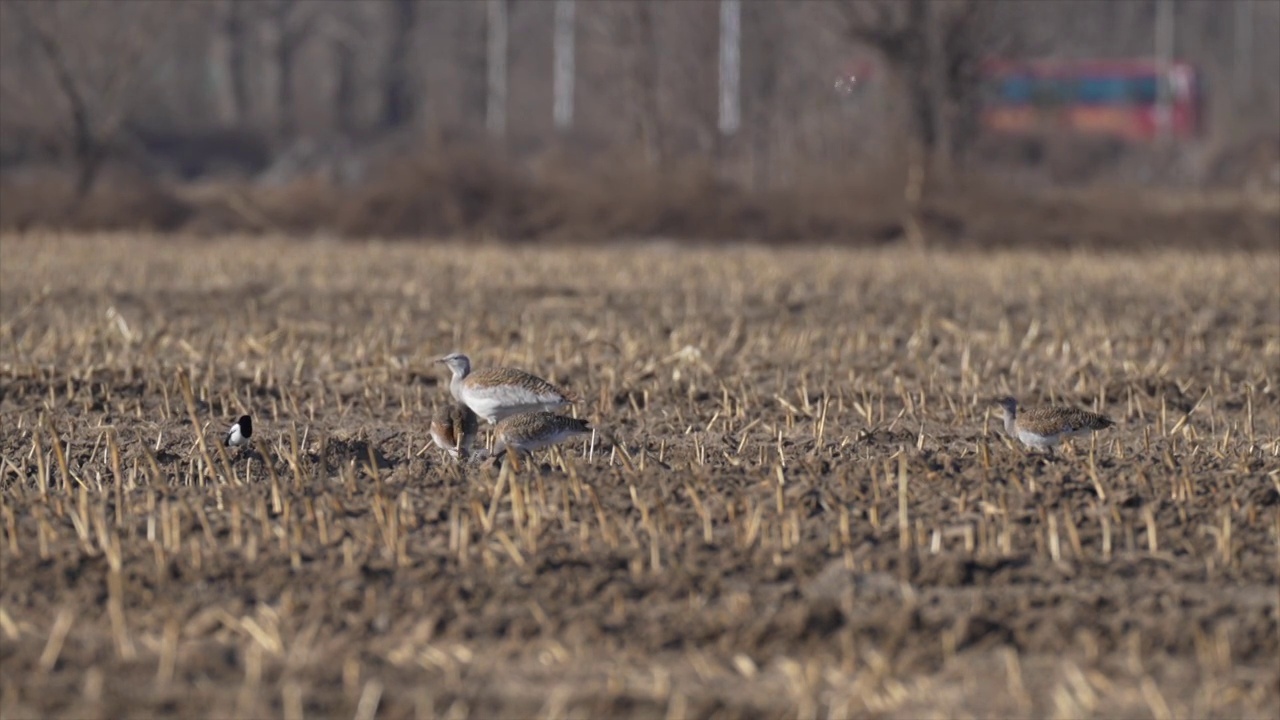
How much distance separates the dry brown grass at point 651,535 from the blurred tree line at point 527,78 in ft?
47.3

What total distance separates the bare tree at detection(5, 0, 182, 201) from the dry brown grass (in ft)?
48.3

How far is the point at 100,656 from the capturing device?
4.95 meters

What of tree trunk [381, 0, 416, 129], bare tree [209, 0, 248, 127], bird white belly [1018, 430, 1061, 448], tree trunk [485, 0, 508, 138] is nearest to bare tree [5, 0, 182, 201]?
tree trunk [485, 0, 508, 138]

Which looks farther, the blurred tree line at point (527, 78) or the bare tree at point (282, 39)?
the bare tree at point (282, 39)

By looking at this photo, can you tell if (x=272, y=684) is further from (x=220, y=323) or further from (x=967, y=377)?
(x=220, y=323)

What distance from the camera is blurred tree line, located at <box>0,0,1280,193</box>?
88.3 ft

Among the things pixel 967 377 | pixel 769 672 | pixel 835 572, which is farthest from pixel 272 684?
pixel 967 377

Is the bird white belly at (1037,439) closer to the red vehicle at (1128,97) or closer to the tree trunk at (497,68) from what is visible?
the tree trunk at (497,68)

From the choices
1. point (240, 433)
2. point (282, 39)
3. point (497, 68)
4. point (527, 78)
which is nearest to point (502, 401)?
point (240, 433)

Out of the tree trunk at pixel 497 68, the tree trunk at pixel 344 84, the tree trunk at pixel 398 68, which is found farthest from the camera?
the tree trunk at pixel 398 68

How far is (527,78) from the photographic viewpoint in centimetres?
6175

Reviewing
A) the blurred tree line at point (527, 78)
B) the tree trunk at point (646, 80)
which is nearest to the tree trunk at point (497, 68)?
the blurred tree line at point (527, 78)

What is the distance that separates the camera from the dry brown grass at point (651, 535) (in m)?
4.80

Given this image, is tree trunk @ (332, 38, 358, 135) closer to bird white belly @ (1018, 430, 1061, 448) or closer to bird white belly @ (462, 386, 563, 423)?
bird white belly @ (462, 386, 563, 423)
